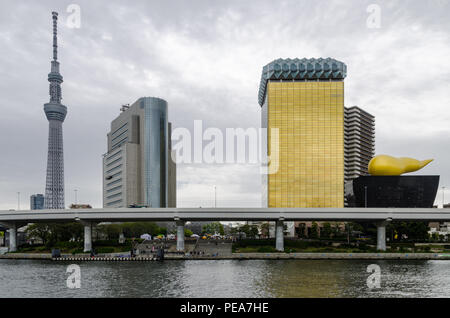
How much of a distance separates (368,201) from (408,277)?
6634 centimetres

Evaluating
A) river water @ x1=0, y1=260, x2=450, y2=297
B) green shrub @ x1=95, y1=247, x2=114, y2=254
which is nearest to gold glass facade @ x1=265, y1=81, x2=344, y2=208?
green shrub @ x1=95, y1=247, x2=114, y2=254

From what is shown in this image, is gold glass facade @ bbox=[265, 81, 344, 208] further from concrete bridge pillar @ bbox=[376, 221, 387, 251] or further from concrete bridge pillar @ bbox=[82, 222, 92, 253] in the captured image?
concrete bridge pillar @ bbox=[82, 222, 92, 253]

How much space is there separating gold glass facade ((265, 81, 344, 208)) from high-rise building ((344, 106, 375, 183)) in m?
33.2

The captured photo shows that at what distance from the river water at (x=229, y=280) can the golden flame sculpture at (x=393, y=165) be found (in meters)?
47.0

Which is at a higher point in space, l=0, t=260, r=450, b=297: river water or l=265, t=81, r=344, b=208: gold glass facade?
l=265, t=81, r=344, b=208: gold glass facade

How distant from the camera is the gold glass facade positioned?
154 meters

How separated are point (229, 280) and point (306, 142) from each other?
117 m

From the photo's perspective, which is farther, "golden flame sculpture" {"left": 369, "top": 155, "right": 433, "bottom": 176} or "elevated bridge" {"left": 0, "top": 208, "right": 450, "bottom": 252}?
"golden flame sculpture" {"left": 369, "top": 155, "right": 433, "bottom": 176}

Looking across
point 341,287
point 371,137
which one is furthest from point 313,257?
point 371,137

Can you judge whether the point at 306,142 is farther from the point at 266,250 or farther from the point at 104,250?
the point at 104,250

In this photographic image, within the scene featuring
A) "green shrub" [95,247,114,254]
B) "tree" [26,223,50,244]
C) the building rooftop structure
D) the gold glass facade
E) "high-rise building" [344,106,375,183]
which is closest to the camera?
"green shrub" [95,247,114,254]

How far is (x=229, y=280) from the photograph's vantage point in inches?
1789

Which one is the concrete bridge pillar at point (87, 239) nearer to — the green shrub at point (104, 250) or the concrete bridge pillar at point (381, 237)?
the green shrub at point (104, 250)

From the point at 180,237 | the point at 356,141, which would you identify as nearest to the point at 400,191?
the point at 180,237
